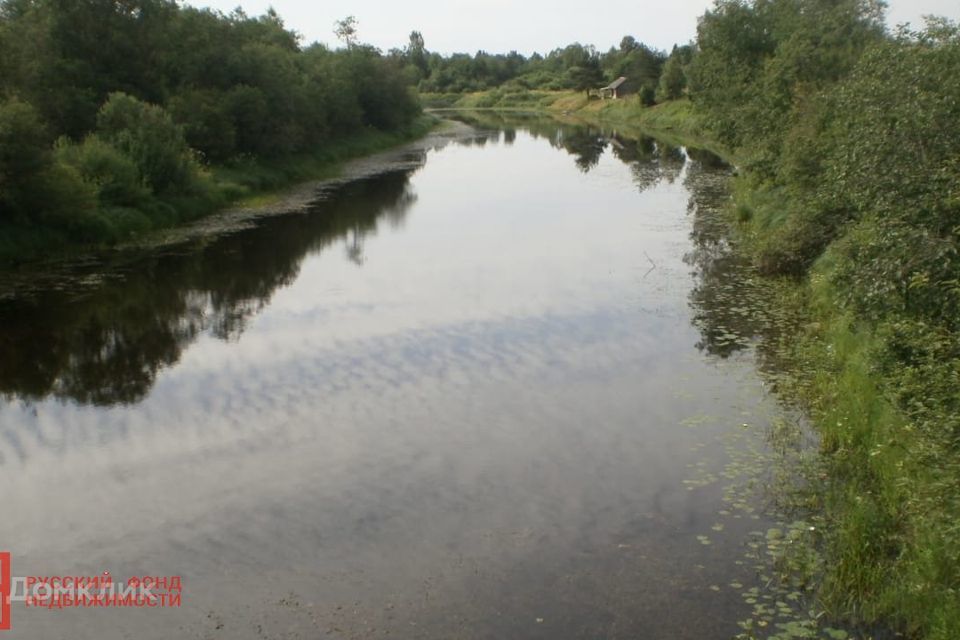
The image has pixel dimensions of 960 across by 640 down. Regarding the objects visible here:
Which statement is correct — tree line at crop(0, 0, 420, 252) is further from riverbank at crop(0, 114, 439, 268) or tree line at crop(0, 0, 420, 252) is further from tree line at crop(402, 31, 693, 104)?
tree line at crop(402, 31, 693, 104)

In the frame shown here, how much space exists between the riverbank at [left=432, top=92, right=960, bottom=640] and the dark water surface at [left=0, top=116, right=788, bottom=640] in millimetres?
921

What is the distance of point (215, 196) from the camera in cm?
3241

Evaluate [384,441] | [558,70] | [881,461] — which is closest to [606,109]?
[558,70]

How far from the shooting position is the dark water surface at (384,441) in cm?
824

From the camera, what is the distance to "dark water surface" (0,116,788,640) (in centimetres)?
824

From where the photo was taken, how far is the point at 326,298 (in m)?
20.0

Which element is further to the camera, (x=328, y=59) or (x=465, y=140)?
(x=465, y=140)

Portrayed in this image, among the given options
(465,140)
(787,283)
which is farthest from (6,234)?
(465,140)

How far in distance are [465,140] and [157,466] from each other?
206 feet

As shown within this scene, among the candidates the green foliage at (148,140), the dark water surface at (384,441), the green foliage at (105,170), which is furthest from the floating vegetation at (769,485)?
the green foliage at (148,140)

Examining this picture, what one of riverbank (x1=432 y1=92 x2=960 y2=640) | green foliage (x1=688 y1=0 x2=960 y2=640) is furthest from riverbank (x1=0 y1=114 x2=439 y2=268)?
riverbank (x1=432 y1=92 x2=960 y2=640)

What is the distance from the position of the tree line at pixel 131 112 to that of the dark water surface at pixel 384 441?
2375 millimetres

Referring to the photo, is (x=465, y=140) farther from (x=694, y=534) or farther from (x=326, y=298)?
(x=694, y=534)

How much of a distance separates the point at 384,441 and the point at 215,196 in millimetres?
23305
